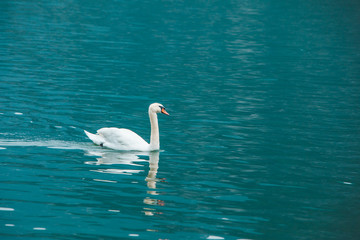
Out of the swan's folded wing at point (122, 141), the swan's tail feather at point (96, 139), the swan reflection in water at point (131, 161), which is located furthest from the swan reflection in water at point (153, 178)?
the swan's tail feather at point (96, 139)

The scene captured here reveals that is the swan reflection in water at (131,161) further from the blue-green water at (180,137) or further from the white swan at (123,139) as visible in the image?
the white swan at (123,139)

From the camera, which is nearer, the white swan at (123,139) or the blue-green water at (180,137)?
the blue-green water at (180,137)

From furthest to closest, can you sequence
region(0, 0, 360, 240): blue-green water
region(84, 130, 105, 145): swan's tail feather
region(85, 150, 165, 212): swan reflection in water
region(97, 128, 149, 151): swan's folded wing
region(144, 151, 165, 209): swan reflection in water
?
1. region(84, 130, 105, 145): swan's tail feather
2. region(97, 128, 149, 151): swan's folded wing
3. region(85, 150, 165, 212): swan reflection in water
4. region(144, 151, 165, 209): swan reflection in water
5. region(0, 0, 360, 240): blue-green water

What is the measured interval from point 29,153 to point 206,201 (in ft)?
19.4

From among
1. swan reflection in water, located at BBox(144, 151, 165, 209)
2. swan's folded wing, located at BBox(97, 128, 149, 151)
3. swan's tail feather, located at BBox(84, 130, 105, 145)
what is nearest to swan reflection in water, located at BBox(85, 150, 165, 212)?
swan reflection in water, located at BBox(144, 151, 165, 209)

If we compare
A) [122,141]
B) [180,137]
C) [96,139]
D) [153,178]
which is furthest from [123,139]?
[180,137]

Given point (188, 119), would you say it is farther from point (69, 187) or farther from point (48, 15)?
point (48, 15)

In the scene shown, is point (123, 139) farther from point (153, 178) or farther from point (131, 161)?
point (153, 178)

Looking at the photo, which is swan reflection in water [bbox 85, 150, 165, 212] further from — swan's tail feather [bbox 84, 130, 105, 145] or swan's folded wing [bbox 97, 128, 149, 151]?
swan's tail feather [bbox 84, 130, 105, 145]

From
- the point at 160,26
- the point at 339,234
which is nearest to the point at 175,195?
the point at 339,234

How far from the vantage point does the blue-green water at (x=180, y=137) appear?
14.3 metres

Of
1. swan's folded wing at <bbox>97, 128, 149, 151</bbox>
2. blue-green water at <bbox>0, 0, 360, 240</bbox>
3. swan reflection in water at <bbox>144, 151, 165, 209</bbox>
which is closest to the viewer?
blue-green water at <bbox>0, 0, 360, 240</bbox>

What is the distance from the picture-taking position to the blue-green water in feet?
47.0

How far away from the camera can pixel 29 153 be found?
18797 millimetres
